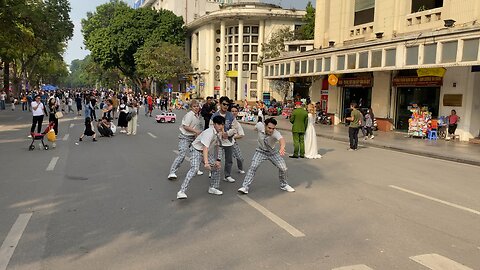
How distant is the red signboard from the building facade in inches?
1008

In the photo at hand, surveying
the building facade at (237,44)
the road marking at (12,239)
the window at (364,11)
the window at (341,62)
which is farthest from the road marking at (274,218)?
the building facade at (237,44)

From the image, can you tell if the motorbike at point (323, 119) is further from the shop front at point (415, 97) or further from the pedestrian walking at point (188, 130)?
the pedestrian walking at point (188, 130)

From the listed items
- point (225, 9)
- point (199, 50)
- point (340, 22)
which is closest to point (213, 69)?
point (199, 50)

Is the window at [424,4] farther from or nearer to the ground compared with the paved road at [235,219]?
farther from the ground

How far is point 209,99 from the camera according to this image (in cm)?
1247

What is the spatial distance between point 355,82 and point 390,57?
5.33 meters

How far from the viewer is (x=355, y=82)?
79.9 ft

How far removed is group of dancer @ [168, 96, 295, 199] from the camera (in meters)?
7.06

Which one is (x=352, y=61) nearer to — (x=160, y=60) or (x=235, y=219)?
(x=235, y=219)

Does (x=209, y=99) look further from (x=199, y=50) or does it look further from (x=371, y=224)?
(x=199, y=50)

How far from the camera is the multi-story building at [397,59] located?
16.8 meters

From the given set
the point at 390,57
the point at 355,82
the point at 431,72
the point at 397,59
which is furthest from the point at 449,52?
the point at 355,82

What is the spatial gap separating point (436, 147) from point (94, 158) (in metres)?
12.0

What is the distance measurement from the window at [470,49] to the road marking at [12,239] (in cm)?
1521
